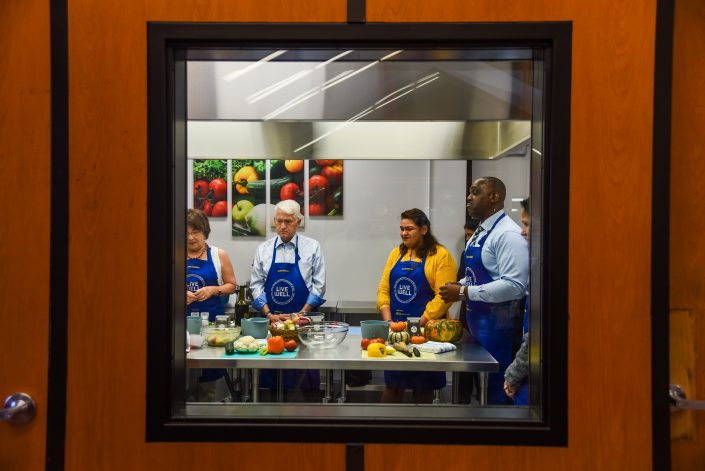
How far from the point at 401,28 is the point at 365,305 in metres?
2.67

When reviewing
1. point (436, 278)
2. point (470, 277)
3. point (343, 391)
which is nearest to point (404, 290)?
point (436, 278)

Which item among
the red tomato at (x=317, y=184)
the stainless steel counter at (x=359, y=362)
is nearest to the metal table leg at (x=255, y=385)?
the stainless steel counter at (x=359, y=362)

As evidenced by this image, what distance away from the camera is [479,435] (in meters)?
1.37

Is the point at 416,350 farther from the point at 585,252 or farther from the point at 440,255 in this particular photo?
the point at 585,252

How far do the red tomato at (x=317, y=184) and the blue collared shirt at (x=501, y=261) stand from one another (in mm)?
1431

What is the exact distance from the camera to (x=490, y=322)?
2504 millimetres

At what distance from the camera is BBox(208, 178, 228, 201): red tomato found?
3.31 meters

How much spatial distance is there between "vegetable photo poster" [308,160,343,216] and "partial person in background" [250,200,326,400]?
351 millimetres

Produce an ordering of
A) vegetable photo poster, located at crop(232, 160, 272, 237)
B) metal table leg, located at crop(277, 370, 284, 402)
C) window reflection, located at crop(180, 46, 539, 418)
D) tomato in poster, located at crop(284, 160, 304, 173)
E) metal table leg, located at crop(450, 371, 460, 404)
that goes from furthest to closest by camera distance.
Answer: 1. tomato in poster, located at crop(284, 160, 304, 173)
2. vegetable photo poster, located at crop(232, 160, 272, 237)
3. metal table leg, located at crop(450, 371, 460, 404)
4. metal table leg, located at crop(277, 370, 284, 402)
5. window reflection, located at crop(180, 46, 539, 418)

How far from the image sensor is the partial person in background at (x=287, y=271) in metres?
3.32

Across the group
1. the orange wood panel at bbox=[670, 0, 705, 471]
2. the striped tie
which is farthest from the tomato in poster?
the orange wood panel at bbox=[670, 0, 705, 471]

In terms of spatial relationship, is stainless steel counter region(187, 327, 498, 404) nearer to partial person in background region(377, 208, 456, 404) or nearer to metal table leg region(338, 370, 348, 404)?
metal table leg region(338, 370, 348, 404)

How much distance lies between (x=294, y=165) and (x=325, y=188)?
272 mm

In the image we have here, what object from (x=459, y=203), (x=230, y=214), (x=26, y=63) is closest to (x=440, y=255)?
(x=459, y=203)
